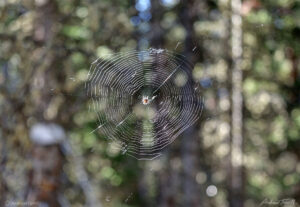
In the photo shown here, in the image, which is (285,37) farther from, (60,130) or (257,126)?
(60,130)

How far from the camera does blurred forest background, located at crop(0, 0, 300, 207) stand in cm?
546

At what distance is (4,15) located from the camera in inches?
258

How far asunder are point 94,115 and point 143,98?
1.96 m

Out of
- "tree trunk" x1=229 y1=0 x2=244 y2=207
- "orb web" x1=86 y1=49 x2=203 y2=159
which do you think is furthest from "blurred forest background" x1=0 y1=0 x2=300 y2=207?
"orb web" x1=86 y1=49 x2=203 y2=159

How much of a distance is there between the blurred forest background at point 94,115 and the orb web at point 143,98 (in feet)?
1.85

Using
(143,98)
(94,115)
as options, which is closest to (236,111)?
(94,115)

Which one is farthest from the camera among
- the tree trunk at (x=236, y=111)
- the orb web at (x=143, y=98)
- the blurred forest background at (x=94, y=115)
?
the tree trunk at (x=236, y=111)

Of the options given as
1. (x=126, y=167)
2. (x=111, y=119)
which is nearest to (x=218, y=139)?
(x=126, y=167)

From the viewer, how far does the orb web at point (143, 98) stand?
5.30 metres

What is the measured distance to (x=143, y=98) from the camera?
5.43m

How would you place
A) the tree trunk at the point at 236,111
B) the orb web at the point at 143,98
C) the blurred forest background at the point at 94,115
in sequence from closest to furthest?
the orb web at the point at 143,98 < the blurred forest background at the point at 94,115 < the tree trunk at the point at 236,111

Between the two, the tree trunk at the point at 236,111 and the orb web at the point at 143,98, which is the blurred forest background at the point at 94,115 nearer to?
the tree trunk at the point at 236,111

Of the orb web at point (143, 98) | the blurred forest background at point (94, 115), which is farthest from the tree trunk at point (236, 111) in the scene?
the orb web at point (143, 98)

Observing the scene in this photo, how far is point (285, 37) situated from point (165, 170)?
2916 millimetres
